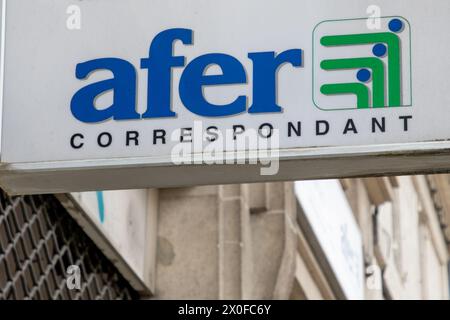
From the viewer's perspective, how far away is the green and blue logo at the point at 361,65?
5.78 m

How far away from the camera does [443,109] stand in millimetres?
5699

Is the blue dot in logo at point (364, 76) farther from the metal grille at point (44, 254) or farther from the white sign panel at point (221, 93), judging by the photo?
the metal grille at point (44, 254)

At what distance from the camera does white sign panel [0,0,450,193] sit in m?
5.73

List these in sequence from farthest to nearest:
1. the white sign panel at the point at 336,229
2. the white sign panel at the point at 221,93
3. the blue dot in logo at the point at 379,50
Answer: the white sign panel at the point at 336,229 < the blue dot in logo at the point at 379,50 < the white sign panel at the point at 221,93

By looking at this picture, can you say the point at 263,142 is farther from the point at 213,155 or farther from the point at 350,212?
the point at 350,212

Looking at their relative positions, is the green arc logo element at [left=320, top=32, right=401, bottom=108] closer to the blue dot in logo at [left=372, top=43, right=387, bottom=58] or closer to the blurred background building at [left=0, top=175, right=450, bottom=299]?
the blue dot in logo at [left=372, top=43, right=387, bottom=58]

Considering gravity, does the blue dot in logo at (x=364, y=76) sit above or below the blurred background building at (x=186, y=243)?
above

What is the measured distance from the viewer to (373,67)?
5828 millimetres

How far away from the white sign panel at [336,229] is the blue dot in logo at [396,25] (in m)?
8.08

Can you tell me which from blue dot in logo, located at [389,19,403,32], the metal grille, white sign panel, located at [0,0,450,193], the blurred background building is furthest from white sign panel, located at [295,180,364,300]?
blue dot in logo, located at [389,19,403,32]

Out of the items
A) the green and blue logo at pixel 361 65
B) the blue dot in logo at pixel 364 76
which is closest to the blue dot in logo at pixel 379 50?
the green and blue logo at pixel 361 65

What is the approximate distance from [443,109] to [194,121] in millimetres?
1014

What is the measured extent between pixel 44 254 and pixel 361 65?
15.5ft

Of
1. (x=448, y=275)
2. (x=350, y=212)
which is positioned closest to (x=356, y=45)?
(x=350, y=212)
